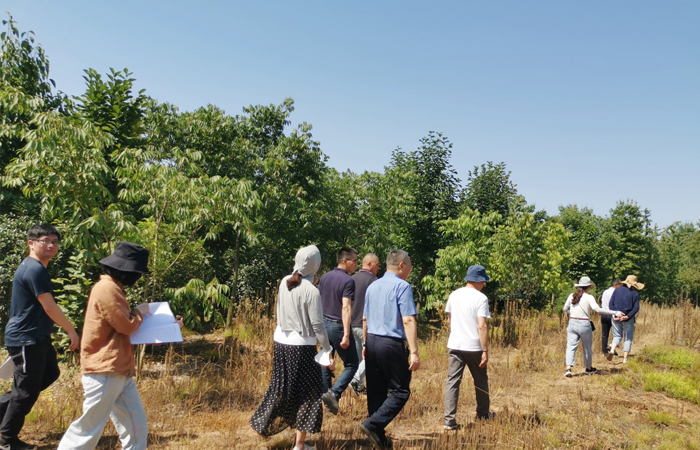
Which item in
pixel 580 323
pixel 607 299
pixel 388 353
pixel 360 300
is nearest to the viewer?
pixel 388 353

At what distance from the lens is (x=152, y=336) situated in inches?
136

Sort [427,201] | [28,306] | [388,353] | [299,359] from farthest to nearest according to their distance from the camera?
[427,201] → [388,353] → [299,359] → [28,306]

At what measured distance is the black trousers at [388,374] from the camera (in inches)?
178

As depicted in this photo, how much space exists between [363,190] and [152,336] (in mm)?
10976

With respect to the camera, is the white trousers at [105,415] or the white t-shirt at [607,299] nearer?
the white trousers at [105,415]

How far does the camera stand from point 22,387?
4133 mm

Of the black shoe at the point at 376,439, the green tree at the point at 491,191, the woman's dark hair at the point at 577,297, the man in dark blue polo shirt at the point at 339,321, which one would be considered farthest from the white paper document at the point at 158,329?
the green tree at the point at 491,191

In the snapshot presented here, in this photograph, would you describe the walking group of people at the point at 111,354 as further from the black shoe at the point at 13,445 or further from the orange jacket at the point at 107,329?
the black shoe at the point at 13,445

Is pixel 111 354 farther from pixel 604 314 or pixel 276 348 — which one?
pixel 604 314

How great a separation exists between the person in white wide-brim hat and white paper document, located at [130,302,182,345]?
8987 millimetres

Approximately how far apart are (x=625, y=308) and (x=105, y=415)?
952cm

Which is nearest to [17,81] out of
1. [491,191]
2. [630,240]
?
[491,191]

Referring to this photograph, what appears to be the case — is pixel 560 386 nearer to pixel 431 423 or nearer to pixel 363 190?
pixel 431 423

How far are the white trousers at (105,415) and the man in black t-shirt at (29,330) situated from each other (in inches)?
35.9
